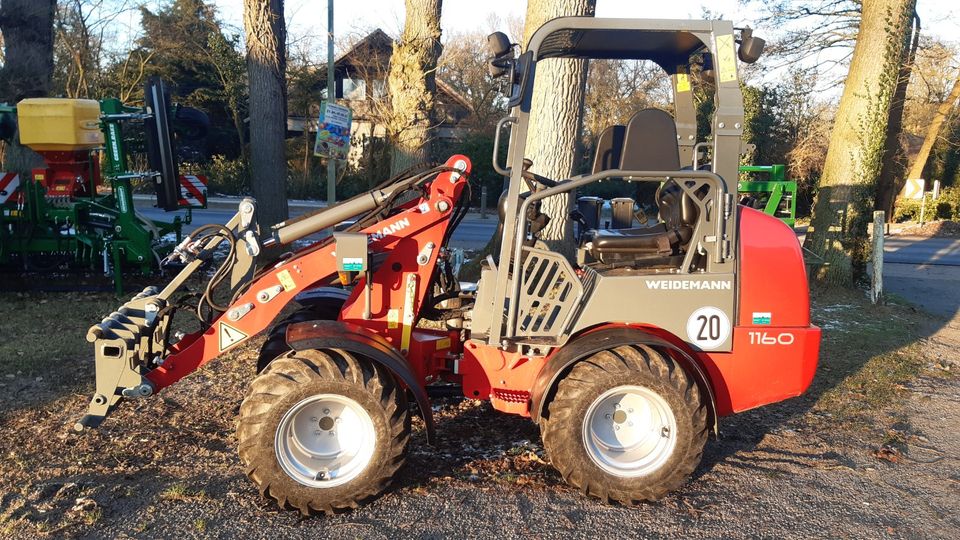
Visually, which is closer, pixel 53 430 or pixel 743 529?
pixel 743 529

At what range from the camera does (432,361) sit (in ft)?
15.2

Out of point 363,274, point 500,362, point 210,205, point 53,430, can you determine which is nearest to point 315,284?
point 363,274

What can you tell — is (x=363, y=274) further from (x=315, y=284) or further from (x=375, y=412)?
(x=375, y=412)

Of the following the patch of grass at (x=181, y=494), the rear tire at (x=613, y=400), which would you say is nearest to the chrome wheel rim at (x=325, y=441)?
the patch of grass at (x=181, y=494)

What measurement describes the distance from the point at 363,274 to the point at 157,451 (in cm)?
168

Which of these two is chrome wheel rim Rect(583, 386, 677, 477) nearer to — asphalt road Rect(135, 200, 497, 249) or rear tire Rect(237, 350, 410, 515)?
rear tire Rect(237, 350, 410, 515)

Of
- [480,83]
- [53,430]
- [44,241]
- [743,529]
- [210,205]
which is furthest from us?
[480,83]

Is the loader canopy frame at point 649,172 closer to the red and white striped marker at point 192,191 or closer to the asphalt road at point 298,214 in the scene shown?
the red and white striped marker at point 192,191

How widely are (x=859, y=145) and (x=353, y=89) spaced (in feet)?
76.8

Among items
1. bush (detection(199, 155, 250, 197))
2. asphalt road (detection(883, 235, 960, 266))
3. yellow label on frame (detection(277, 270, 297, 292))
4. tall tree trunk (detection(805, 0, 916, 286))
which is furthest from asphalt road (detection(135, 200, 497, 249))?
yellow label on frame (detection(277, 270, 297, 292))

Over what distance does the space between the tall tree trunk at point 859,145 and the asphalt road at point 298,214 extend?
7593 mm

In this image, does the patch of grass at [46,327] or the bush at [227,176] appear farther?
the bush at [227,176]

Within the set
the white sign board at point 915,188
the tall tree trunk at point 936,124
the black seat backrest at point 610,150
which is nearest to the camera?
the black seat backrest at point 610,150

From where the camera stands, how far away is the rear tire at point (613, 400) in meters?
4.02
